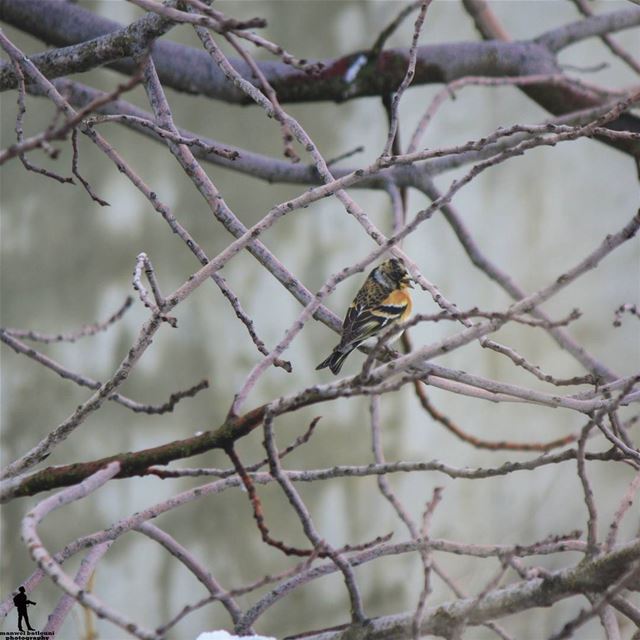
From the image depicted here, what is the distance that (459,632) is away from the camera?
912 millimetres

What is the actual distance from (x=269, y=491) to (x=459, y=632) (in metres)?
1.93

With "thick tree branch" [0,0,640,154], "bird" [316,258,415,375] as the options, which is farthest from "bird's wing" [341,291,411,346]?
"thick tree branch" [0,0,640,154]

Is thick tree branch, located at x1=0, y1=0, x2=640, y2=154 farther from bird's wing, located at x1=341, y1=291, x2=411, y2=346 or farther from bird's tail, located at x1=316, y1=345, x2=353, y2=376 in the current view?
bird's tail, located at x1=316, y1=345, x2=353, y2=376

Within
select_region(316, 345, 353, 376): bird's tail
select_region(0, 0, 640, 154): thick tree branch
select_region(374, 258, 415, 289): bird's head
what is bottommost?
select_region(316, 345, 353, 376): bird's tail

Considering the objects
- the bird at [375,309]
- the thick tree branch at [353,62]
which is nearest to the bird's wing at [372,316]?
the bird at [375,309]

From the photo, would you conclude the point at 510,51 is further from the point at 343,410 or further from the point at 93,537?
the point at 93,537

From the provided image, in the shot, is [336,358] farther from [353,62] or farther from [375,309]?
[353,62]

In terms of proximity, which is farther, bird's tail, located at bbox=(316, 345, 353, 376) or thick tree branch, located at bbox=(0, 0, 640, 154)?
thick tree branch, located at bbox=(0, 0, 640, 154)

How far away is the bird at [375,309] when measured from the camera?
5.13ft

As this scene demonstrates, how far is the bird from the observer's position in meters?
1.56

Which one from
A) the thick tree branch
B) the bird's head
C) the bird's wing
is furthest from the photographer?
the bird's head

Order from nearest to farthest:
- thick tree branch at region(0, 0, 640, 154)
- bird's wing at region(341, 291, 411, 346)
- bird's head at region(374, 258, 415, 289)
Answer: bird's wing at region(341, 291, 411, 346) → thick tree branch at region(0, 0, 640, 154) → bird's head at region(374, 258, 415, 289)

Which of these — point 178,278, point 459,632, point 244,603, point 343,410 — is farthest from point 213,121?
point 459,632

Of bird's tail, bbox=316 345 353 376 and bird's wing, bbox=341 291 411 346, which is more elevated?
bird's wing, bbox=341 291 411 346
